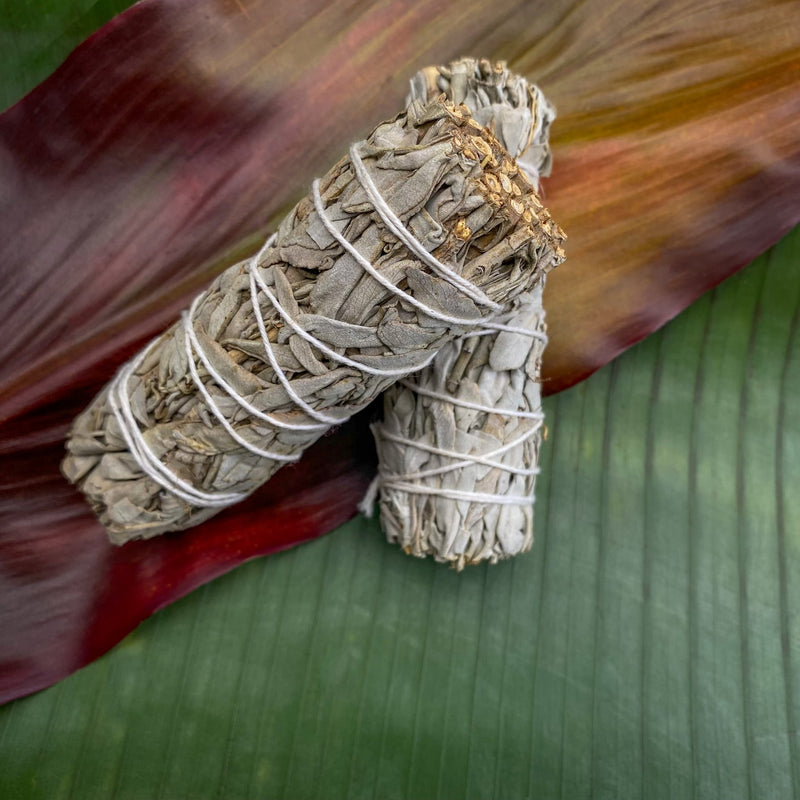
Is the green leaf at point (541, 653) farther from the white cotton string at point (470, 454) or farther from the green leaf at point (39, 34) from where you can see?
the green leaf at point (39, 34)

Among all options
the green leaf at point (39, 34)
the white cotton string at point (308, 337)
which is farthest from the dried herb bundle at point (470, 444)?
the green leaf at point (39, 34)

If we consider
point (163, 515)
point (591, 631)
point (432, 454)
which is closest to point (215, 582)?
point (163, 515)

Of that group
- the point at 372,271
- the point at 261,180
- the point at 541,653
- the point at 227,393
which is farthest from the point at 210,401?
the point at 541,653

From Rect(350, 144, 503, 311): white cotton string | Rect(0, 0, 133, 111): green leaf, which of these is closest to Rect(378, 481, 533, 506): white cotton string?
Rect(350, 144, 503, 311): white cotton string

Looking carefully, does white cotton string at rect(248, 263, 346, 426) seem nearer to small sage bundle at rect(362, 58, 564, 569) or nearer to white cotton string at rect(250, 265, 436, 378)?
white cotton string at rect(250, 265, 436, 378)

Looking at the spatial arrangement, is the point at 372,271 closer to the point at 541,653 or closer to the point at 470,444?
the point at 470,444

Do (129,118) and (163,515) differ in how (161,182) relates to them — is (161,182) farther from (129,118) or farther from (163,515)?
(163,515)
